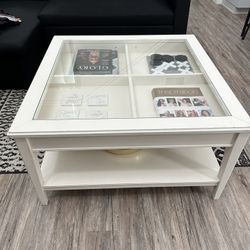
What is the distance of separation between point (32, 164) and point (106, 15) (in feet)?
4.52

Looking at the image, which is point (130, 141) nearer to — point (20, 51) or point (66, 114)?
point (66, 114)

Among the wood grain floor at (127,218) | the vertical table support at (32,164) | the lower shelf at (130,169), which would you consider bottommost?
the wood grain floor at (127,218)

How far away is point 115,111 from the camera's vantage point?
0.98 meters

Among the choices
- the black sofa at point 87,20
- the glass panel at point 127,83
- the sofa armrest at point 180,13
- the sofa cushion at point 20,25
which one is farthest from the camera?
the sofa armrest at point 180,13

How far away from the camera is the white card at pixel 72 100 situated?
3.39ft

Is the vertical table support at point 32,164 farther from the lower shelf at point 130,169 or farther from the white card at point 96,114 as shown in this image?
the white card at point 96,114

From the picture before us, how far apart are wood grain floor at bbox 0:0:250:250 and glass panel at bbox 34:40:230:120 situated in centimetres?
42

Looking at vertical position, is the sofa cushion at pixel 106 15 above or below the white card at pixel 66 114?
below

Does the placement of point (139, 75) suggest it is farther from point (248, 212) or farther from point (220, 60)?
point (220, 60)

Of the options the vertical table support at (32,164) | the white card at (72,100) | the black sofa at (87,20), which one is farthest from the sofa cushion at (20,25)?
the vertical table support at (32,164)

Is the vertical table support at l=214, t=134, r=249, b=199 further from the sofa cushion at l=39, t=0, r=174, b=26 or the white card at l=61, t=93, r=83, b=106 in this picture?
the sofa cushion at l=39, t=0, r=174, b=26

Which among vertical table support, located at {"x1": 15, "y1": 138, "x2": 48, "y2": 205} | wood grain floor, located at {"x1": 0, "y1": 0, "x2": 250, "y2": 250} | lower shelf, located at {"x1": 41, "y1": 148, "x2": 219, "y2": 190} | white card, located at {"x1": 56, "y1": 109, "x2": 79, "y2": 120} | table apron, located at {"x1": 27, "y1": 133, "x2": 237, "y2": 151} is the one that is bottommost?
wood grain floor, located at {"x1": 0, "y1": 0, "x2": 250, "y2": 250}

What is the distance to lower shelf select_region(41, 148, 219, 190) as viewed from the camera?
1.04 m

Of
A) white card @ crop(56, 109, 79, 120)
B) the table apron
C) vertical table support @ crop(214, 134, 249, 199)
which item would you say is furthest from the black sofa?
vertical table support @ crop(214, 134, 249, 199)
